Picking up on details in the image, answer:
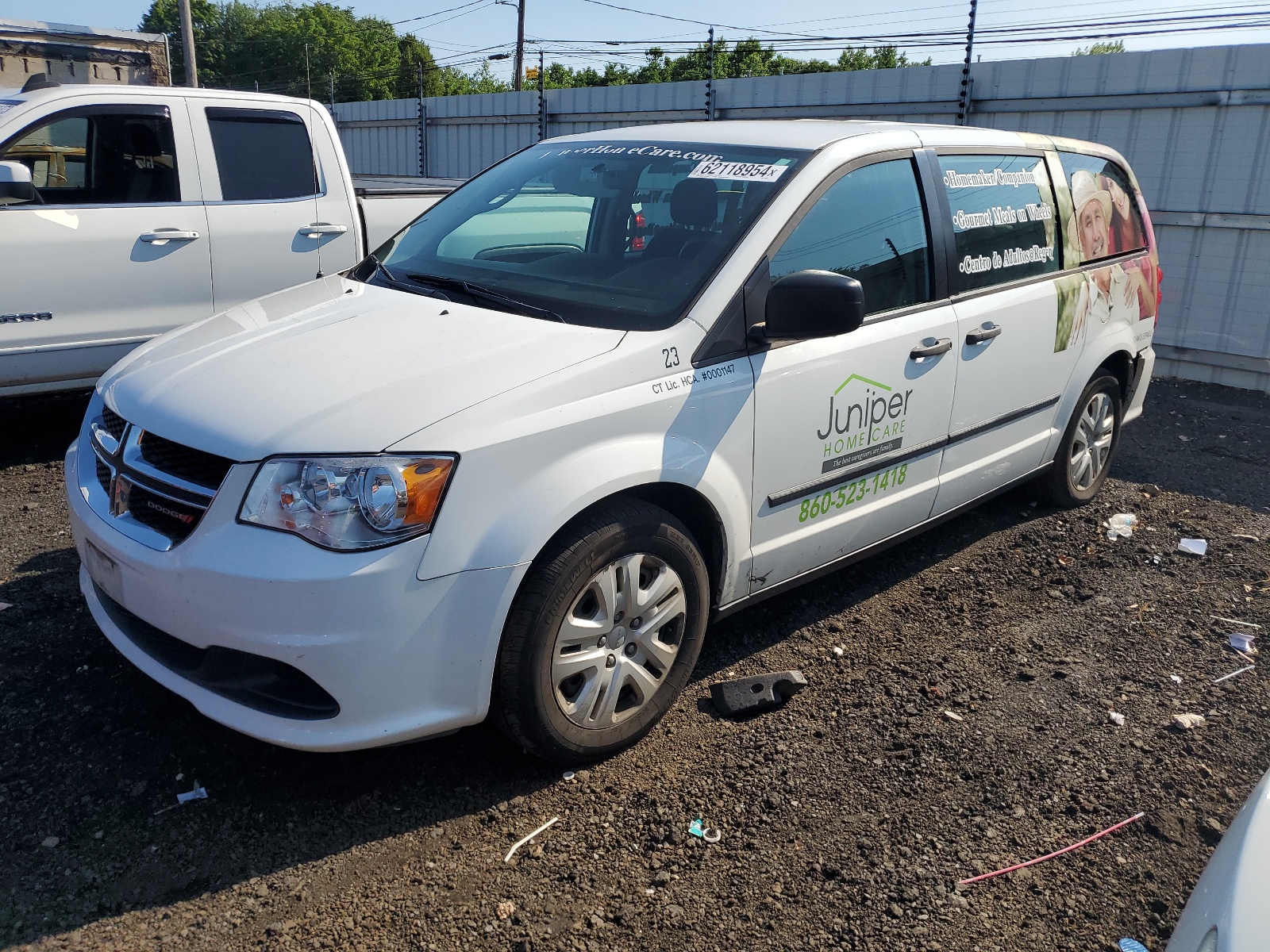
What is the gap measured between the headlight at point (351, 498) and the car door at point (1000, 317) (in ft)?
7.87

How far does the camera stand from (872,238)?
3.71m

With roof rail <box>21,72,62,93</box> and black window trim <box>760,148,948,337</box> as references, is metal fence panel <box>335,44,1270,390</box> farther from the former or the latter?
roof rail <box>21,72,62,93</box>

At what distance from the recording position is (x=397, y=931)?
2.43m

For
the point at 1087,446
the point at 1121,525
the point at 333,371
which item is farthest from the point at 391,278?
the point at 1121,525

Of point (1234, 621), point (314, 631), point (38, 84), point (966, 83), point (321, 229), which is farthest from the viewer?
point (966, 83)

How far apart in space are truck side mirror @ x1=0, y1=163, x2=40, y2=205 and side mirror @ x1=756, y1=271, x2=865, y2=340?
416 cm

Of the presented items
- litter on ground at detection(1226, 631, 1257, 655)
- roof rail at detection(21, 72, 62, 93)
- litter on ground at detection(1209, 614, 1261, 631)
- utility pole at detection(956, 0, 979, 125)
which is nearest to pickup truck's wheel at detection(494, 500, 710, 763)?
litter on ground at detection(1226, 631, 1257, 655)

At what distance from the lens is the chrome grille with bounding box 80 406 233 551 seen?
2.66m

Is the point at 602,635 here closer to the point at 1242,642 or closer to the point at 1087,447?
the point at 1242,642

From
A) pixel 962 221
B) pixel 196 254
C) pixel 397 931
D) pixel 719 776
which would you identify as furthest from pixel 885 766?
pixel 196 254

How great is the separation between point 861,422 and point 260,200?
422cm

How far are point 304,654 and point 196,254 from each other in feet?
13.5

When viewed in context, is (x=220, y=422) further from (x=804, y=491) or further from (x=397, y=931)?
(x=804, y=491)

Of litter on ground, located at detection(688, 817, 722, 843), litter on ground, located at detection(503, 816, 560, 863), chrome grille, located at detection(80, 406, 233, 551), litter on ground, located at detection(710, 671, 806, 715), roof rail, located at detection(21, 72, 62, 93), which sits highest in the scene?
roof rail, located at detection(21, 72, 62, 93)
